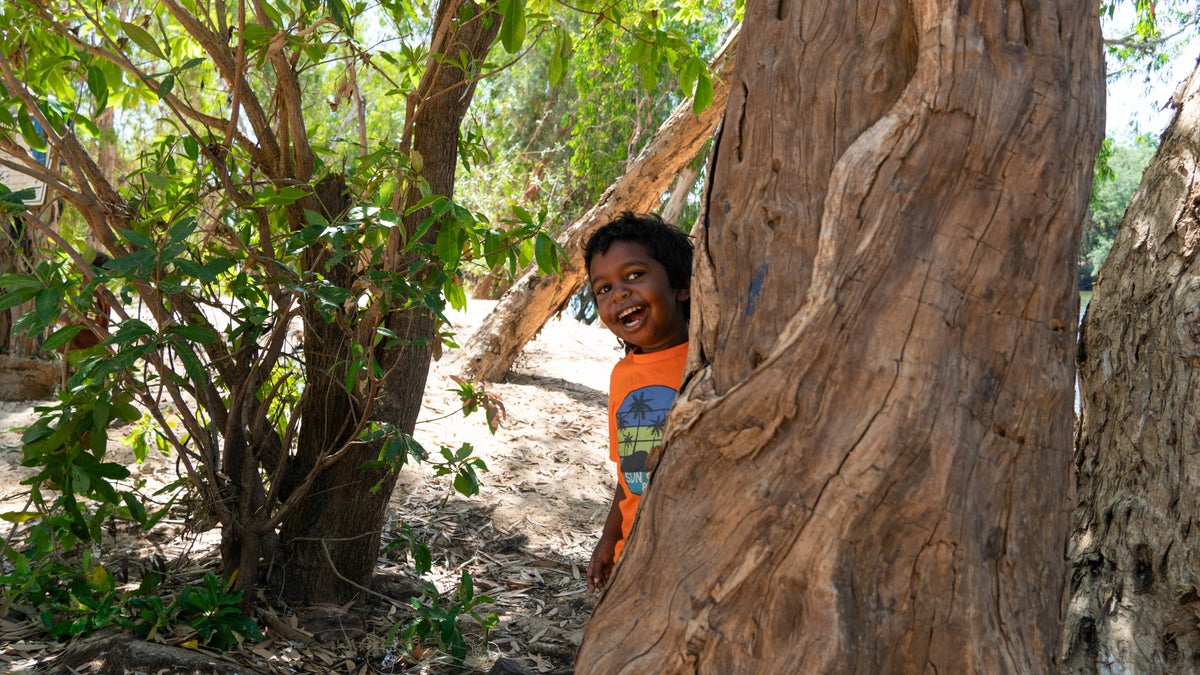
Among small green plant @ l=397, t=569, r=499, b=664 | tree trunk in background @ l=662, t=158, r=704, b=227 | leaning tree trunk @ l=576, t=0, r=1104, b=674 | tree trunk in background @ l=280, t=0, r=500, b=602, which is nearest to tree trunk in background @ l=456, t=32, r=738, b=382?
tree trunk in background @ l=662, t=158, r=704, b=227

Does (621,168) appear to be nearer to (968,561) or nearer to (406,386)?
(406,386)

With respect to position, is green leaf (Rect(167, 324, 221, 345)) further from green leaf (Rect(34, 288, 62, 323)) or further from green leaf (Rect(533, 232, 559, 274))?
green leaf (Rect(533, 232, 559, 274))

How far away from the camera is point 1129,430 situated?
2590 millimetres

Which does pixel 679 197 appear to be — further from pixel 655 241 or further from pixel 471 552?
pixel 655 241

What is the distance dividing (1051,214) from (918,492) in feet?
1.77

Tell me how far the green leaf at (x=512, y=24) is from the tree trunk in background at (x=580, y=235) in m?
4.38

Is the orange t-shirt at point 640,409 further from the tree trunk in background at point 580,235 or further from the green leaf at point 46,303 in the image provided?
the tree trunk in background at point 580,235

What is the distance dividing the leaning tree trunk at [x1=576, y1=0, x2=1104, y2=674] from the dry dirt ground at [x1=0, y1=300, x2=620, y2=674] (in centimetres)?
154

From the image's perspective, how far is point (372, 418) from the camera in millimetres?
3475

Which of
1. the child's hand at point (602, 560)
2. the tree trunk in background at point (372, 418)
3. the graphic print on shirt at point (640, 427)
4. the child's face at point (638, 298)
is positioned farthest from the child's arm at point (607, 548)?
the tree trunk in background at point (372, 418)

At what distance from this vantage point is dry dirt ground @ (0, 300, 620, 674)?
3.12 m

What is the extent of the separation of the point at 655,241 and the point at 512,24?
78cm

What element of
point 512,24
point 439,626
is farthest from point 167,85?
point 439,626

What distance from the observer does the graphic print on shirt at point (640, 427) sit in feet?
9.45
